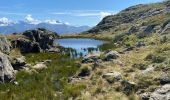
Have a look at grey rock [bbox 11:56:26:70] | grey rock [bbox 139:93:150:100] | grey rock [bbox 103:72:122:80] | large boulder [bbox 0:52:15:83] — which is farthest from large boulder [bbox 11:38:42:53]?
grey rock [bbox 139:93:150:100]

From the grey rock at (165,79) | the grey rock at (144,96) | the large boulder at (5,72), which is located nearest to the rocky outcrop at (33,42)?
the large boulder at (5,72)

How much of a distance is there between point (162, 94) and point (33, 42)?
6095 centimetres

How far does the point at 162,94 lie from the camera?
110 ft

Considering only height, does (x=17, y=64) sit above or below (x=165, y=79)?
below

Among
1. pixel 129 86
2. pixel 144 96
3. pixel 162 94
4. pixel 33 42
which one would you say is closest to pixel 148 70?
pixel 129 86

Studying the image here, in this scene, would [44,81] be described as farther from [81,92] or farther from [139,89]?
[139,89]

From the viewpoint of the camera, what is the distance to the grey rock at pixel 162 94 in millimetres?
32737

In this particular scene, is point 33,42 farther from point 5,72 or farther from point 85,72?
point 85,72

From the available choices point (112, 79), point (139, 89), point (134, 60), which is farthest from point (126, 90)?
point (134, 60)

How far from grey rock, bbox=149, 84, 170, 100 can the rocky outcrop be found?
53444mm

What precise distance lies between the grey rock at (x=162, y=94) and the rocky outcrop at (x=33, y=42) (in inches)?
2104

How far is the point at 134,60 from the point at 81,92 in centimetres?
1613

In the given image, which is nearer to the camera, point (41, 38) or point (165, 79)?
point (165, 79)

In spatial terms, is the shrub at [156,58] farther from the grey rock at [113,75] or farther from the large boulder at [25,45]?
the large boulder at [25,45]
